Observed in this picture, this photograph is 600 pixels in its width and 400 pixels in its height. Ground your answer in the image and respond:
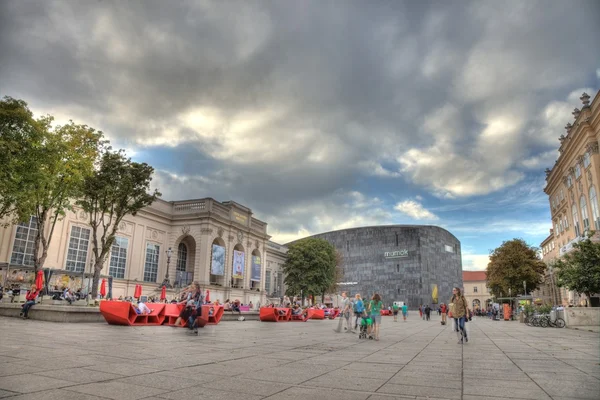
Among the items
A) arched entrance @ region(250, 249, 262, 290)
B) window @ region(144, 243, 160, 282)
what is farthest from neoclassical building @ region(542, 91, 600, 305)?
window @ region(144, 243, 160, 282)

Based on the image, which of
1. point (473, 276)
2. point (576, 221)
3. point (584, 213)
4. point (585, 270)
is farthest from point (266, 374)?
point (473, 276)

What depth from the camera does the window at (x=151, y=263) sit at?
4122cm

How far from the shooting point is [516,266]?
49.2m

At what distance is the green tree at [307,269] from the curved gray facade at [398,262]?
175 ft

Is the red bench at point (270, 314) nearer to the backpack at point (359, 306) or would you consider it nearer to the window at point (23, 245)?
the backpack at point (359, 306)

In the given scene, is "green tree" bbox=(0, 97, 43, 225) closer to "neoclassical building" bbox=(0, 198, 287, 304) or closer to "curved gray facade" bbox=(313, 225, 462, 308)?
"neoclassical building" bbox=(0, 198, 287, 304)

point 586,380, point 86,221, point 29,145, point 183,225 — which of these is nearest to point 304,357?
point 586,380

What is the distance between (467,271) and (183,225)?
119 metres

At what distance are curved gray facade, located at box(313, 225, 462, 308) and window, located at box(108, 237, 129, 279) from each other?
3132 inches

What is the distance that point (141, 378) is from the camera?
16.5 feet

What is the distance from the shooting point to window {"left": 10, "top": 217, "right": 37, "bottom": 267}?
28.6 m

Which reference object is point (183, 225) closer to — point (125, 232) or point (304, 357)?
point (125, 232)

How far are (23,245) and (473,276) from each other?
434 feet

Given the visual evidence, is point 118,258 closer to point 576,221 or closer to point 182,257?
point 182,257
